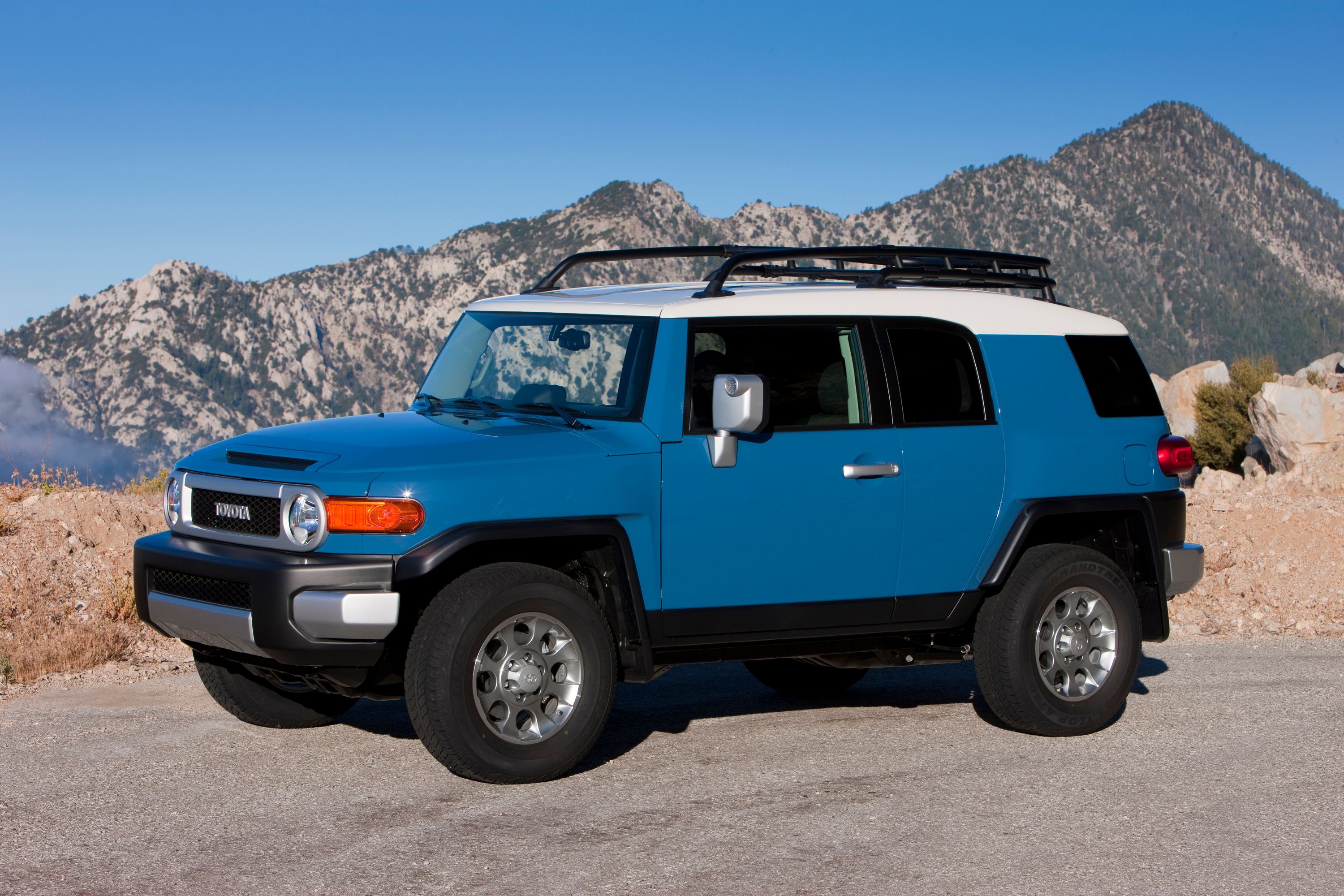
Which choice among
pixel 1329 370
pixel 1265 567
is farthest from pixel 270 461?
pixel 1329 370

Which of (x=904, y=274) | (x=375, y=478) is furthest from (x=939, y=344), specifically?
(x=375, y=478)

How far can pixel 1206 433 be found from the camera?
47938 mm

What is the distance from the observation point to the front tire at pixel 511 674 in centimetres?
564

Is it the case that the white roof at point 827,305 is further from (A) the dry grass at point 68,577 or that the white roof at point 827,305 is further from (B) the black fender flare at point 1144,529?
(A) the dry grass at point 68,577

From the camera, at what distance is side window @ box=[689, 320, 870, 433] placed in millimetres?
6355

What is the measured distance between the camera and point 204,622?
5.80 metres

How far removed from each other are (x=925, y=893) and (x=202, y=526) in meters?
3.45

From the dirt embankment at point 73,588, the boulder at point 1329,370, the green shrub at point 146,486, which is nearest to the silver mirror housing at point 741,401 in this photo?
the dirt embankment at point 73,588

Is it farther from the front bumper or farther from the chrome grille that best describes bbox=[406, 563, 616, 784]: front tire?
the chrome grille

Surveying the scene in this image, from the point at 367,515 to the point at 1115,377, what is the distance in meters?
4.18

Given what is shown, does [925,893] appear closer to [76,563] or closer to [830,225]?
[76,563]

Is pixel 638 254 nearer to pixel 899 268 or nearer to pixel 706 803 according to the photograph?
pixel 899 268

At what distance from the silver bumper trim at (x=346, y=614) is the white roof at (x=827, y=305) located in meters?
1.85

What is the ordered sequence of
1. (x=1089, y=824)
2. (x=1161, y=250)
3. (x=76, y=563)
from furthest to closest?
(x=1161, y=250) < (x=76, y=563) < (x=1089, y=824)
